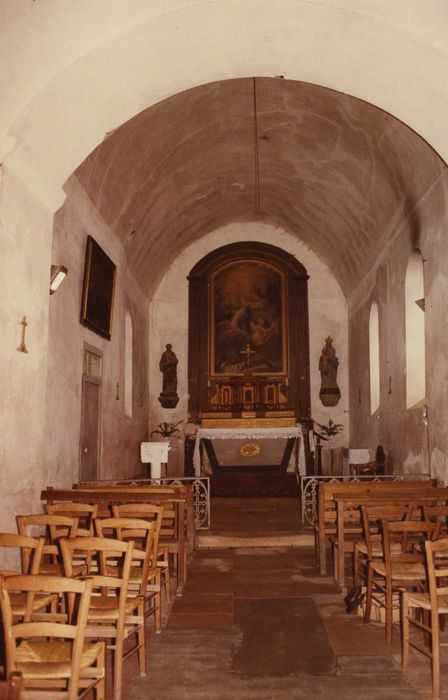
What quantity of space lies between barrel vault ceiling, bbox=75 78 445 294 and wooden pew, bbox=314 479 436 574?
3.82 meters

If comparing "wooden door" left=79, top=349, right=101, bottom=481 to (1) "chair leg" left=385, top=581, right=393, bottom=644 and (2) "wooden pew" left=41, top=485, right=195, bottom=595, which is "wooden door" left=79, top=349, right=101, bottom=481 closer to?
(2) "wooden pew" left=41, top=485, right=195, bottom=595

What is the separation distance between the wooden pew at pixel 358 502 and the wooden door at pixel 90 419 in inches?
166

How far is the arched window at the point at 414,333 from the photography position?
975cm

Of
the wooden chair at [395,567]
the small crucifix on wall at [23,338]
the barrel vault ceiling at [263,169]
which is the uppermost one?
the barrel vault ceiling at [263,169]

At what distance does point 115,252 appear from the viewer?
37.1ft

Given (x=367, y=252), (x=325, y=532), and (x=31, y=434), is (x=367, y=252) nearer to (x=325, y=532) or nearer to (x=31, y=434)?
(x=325, y=532)

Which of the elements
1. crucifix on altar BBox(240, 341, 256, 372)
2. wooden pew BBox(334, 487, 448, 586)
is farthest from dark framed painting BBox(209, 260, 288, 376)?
wooden pew BBox(334, 487, 448, 586)

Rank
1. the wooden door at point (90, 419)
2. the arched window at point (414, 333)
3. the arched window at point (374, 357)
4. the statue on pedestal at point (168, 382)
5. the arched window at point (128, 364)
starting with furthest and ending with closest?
the statue on pedestal at point (168, 382), the arched window at point (128, 364), the arched window at point (374, 357), the arched window at point (414, 333), the wooden door at point (90, 419)

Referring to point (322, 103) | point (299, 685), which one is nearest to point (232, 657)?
point (299, 685)

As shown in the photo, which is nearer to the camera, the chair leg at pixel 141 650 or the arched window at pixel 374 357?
the chair leg at pixel 141 650

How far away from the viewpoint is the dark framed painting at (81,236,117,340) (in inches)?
367

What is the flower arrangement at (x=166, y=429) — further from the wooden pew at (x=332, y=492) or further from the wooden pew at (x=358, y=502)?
the wooden pew at (x=358, y=502)

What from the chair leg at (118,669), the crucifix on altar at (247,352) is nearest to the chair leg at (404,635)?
the chair leg at (118,669)

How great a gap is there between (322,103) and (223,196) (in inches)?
197
